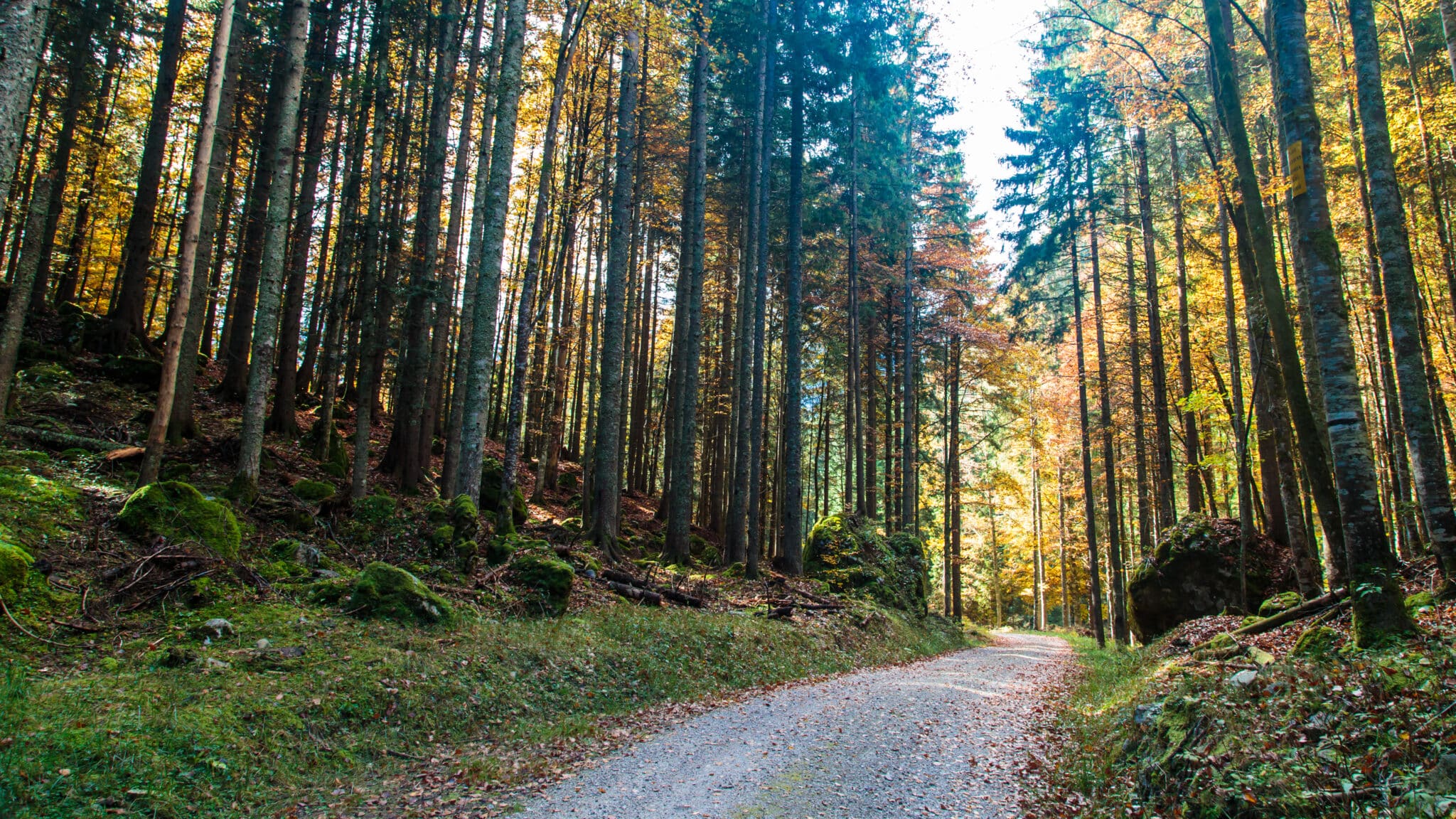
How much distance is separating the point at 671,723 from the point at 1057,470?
1117 inches

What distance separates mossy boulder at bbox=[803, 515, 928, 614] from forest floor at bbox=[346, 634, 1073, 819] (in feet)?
27.6

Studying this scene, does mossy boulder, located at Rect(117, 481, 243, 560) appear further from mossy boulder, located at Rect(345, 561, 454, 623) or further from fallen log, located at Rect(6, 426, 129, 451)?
fallen log, located at Rect(6, 426, 129, 451)

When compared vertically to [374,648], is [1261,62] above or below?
above

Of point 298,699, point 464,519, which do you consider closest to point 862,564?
point 464,519

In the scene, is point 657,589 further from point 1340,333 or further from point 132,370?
point 132,370

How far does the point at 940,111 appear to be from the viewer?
22.6 m

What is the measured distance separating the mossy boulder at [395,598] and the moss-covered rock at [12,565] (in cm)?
267

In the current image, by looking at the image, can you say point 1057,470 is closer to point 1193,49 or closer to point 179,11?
point 1193,49

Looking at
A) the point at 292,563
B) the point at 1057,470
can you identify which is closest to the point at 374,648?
the point at 292,563

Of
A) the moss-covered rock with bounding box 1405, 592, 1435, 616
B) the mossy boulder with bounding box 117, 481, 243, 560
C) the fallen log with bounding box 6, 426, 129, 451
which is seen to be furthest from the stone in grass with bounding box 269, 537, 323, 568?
the moss-covered rock with bounding box 1405, 592, 1435, 616

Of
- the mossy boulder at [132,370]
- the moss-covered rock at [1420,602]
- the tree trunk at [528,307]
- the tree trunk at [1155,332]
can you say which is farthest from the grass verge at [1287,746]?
the mossy boulder at [132,370]

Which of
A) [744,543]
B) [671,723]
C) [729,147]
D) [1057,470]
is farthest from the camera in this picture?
[1057,470]

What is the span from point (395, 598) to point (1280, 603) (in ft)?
41.4

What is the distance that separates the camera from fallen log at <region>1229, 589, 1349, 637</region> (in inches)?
304
